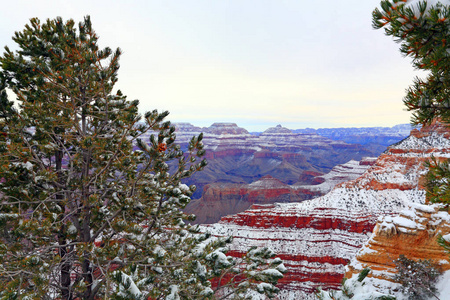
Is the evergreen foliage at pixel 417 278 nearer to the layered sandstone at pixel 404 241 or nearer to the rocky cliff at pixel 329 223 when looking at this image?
the layered sandstone at pixel 404 241

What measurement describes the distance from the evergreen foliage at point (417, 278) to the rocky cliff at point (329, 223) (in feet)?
97.9

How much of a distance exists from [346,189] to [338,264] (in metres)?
27.8

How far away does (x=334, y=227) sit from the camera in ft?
163

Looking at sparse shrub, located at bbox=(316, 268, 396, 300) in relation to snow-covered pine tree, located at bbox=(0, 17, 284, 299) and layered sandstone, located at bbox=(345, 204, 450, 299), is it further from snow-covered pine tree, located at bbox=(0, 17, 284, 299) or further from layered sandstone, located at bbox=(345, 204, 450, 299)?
layered sandstone, located at bbox=(345, 204, 450, 299)

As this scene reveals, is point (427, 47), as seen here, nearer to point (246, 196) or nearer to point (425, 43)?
point (425, 43)

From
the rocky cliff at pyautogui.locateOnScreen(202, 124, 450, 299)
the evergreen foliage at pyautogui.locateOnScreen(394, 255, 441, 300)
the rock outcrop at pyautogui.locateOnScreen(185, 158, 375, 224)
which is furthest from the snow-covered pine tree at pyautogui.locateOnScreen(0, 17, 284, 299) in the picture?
the rock outcrop at pyautogui.locateOnScreen(185, 158, 375, 224)

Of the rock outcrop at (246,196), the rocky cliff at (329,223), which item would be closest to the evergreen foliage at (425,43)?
the rocky cliff at (329,223)

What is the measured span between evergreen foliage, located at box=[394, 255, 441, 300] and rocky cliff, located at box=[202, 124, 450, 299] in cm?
2985

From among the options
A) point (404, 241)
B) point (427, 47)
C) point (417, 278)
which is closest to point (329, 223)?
point (404, 241)

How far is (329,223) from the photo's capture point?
5041 centimetres

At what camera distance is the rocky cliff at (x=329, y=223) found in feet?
135

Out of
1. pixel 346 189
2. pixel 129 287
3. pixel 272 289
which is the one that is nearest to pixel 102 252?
pixel 129 287

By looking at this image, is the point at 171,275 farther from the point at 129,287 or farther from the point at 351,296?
the point at 351,296

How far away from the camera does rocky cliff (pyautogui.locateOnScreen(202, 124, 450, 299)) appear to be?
41.3 meters
